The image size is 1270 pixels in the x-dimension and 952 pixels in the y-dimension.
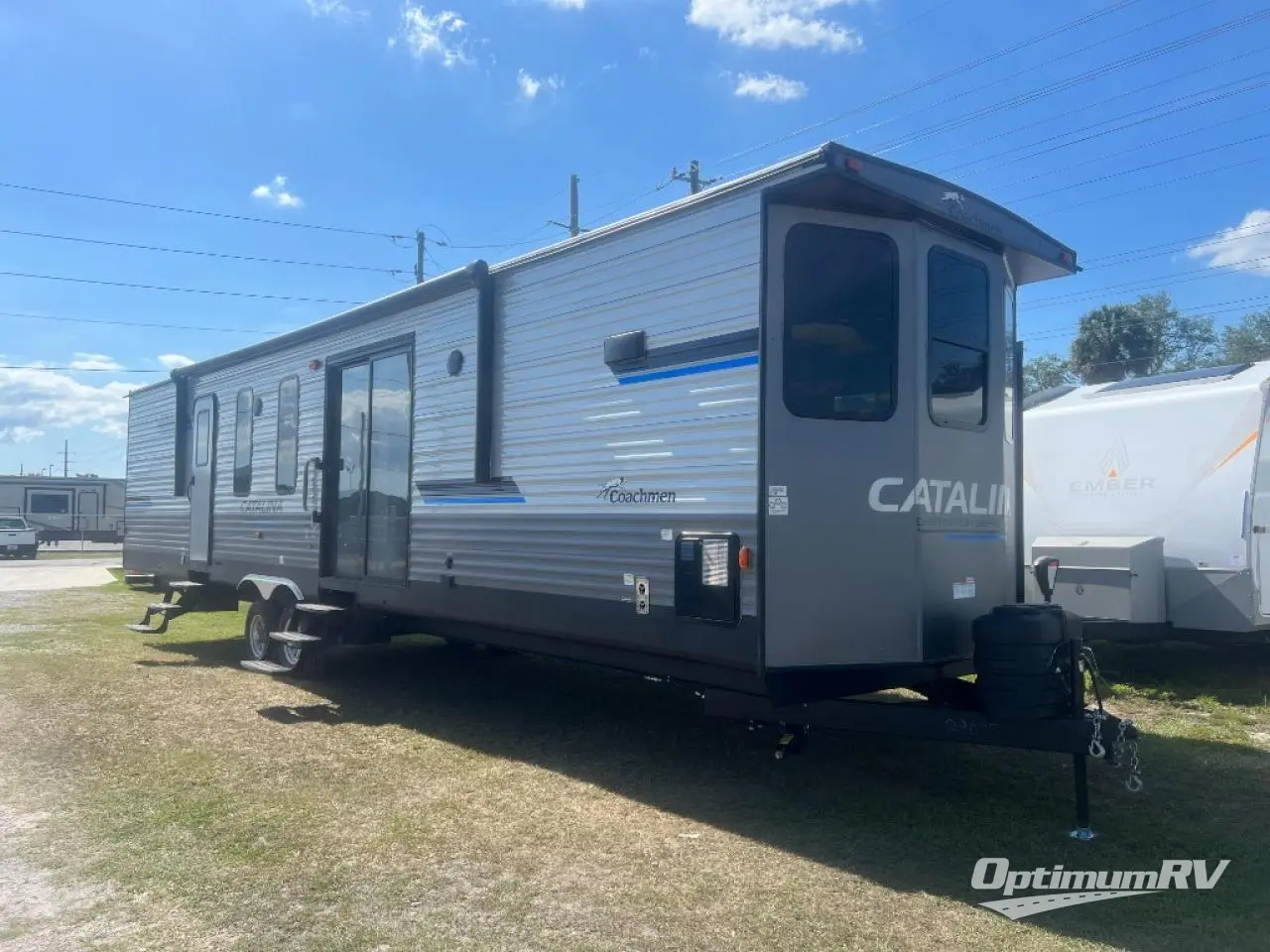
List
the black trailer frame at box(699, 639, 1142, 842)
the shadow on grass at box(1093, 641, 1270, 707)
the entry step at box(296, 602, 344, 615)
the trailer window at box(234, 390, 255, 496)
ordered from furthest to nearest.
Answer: the trailer window at box(234, 390, 255, 496), the entry step at box(296, 602, 344, 615), the shadow on grass at box(1093, 641, 1270, 707), the black trailer frame at box(699, 639, 1142, 842)

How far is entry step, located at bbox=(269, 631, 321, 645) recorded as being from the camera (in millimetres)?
8109

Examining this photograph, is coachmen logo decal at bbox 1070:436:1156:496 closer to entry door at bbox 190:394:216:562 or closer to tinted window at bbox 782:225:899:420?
tinted window at bbox 782:225:899:420

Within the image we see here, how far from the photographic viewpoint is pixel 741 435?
192 inches

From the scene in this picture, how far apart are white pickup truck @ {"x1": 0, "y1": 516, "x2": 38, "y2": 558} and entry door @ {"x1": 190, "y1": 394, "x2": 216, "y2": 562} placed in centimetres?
2635

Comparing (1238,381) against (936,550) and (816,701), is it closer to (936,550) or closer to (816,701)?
(936,550)

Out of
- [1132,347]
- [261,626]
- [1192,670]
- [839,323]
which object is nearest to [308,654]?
[261,626]

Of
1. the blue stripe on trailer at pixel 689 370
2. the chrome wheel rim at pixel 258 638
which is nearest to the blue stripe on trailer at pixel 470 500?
the blue stripe on trailer at pixel 689 370

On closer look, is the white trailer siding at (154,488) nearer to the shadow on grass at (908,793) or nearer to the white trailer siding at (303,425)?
the white trailer siding at (303,425)

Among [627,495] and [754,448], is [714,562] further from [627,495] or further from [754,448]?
[627,495]

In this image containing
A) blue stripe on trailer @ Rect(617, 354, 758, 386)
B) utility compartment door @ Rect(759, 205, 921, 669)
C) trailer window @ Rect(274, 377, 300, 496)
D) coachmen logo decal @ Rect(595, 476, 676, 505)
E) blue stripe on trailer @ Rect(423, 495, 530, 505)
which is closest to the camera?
utility compartment door @ Rect(759, 205, 921, 669)

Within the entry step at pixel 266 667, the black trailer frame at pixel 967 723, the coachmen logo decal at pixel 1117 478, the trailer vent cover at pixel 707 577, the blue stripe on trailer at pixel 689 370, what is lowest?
the entry step at pixel 266 667

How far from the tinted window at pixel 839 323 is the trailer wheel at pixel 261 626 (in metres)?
6.18

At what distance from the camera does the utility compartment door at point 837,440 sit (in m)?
4.78

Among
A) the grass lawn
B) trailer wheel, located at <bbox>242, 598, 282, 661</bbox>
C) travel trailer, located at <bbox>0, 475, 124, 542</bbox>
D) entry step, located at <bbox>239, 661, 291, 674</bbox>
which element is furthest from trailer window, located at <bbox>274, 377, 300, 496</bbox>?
→ travel trailer, located at <bbox>0, 475, 124, 542</bbox>
